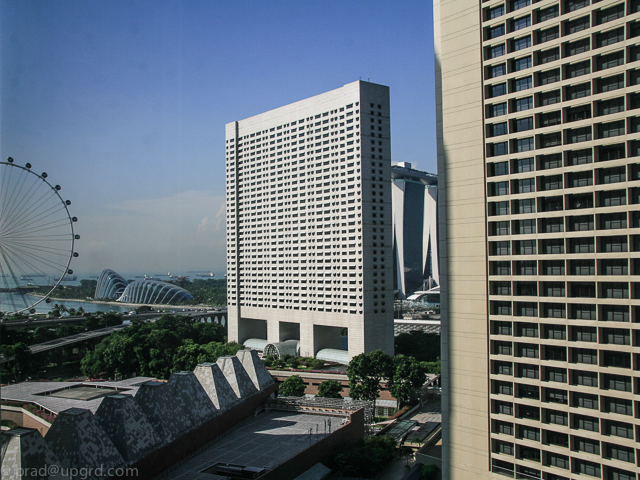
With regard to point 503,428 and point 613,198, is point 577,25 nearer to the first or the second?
point 613,198

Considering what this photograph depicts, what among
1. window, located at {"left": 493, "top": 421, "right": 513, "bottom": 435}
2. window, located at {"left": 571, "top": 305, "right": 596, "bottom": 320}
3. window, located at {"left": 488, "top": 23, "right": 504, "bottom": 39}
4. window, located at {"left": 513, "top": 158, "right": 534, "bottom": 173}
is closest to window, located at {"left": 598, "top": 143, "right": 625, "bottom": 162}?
window, located at {"left": 513, "top": 158, "right": 534, "bottom": 173}

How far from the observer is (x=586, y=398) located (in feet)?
67.3

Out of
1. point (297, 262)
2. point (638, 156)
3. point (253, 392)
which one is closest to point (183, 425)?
point (253, 392)

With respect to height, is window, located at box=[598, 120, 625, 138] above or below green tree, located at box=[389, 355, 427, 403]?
above

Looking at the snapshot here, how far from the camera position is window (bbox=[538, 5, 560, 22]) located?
Answer: 22.0m

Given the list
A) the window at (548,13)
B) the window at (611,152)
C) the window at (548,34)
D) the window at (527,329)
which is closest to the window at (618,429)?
the window at (527,329)

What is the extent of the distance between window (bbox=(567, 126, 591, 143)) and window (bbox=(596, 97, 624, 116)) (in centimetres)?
85

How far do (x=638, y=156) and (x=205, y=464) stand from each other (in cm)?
2614

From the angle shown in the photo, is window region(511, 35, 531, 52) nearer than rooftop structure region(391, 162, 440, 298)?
Yes

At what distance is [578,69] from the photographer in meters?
21.4

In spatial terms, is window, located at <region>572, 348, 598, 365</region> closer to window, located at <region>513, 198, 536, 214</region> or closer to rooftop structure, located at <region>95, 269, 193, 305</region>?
window, located at <region>513, 198, 536, 214</region>

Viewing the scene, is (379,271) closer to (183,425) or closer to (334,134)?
(334,134)

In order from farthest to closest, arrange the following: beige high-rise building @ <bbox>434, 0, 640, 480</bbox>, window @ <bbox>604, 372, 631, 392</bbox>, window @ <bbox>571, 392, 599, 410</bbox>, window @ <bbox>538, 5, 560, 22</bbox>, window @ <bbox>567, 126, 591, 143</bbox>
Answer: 1. window @ <bbox>538, 5, 560, 22</bbox>
2. window @ <bbox>567, 126, 591, 143</bbox>
3. window @ <bbox>571, 392, 599, 410</bbox>
4. beige high-rise building @ <bbox>434, 0, 640, 480</bbox>
5. window @ <bbox>604, 372, 631, 392</bbox>

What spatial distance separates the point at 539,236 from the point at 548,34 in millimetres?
9547
